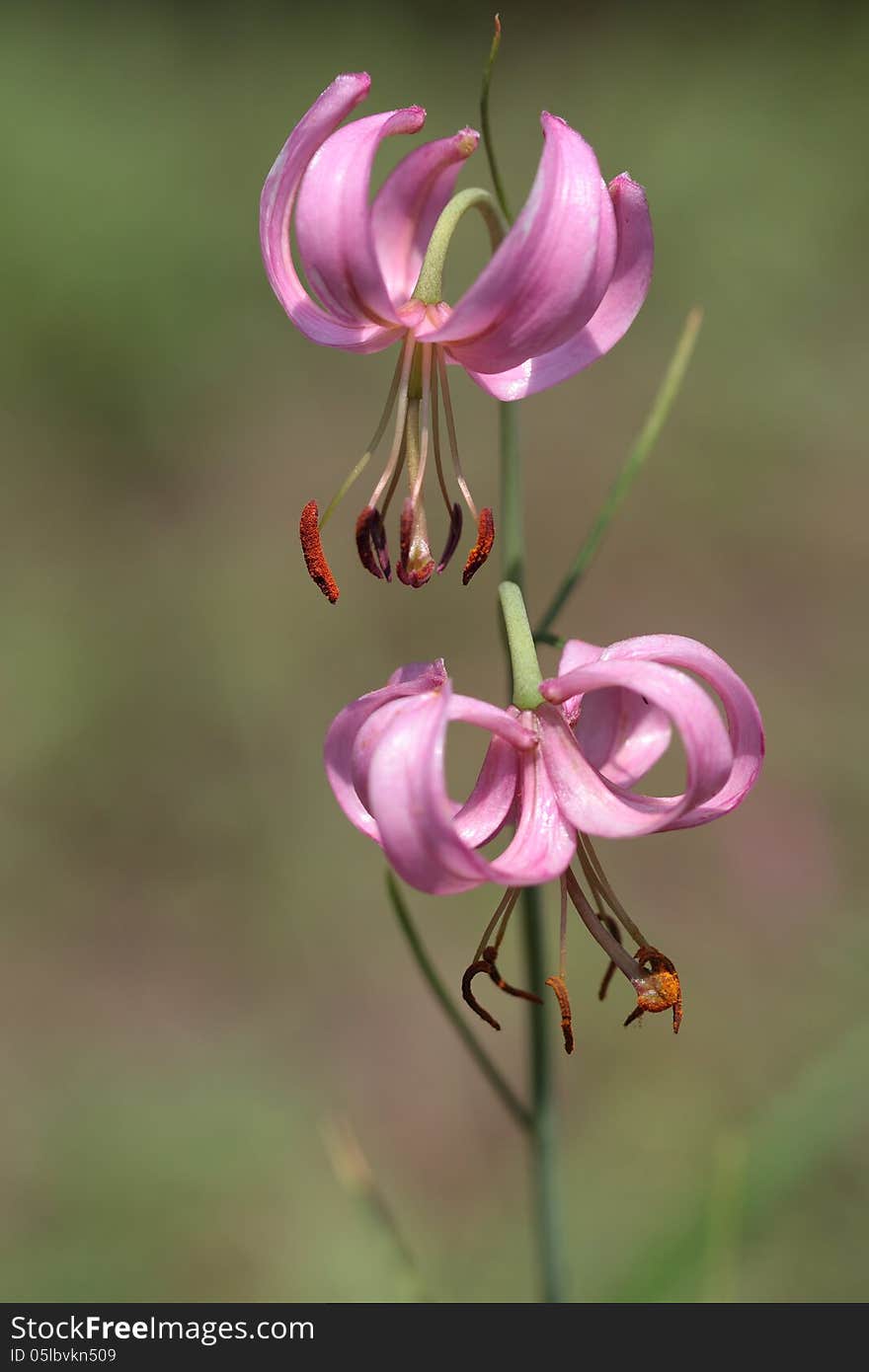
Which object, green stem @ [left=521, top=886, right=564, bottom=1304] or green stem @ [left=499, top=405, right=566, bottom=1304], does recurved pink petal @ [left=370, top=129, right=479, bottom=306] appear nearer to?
green stem @ [left=499, top=405, right=566, bottom=1304]

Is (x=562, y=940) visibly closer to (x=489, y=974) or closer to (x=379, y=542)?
(x=489, y=974)

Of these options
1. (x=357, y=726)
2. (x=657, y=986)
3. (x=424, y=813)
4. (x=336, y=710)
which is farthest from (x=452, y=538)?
(x=336, y=710)

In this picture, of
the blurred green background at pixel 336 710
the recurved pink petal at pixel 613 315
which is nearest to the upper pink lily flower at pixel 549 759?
the recurved pink petal at pixel 613 315

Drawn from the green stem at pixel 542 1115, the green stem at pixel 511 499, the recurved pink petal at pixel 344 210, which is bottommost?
the green stem at pixel 542 1115

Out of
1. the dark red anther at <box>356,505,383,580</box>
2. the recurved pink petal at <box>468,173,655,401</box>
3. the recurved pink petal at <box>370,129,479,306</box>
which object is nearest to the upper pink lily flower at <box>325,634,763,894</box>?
the dark red anther at <box>356,505,383,580</box>

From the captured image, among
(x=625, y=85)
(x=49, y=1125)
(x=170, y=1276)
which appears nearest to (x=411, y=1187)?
(x=170, y=1276)

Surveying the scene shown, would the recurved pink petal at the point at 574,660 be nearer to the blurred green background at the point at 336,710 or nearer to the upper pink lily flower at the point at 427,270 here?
the upper pink lily flower at the point at 427,270
